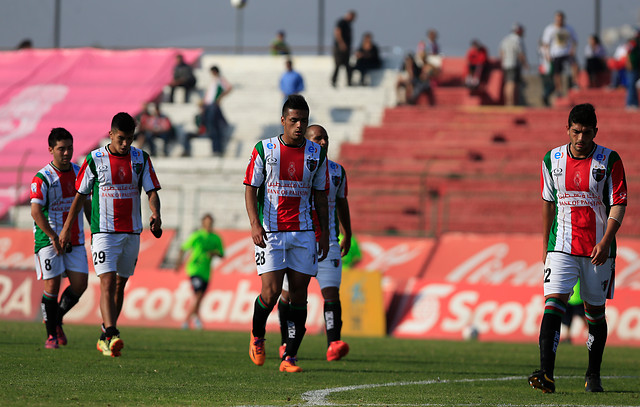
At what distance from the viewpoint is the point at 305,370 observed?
10508mm

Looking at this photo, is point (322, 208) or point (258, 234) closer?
point (258, 234)

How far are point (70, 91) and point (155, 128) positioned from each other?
5.72 metres

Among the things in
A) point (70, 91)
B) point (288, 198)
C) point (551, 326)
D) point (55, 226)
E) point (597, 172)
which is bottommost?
point (551, 326)

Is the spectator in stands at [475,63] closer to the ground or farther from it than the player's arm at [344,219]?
farther from it

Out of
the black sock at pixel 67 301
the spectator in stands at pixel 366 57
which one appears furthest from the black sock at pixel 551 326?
the spectator in stands at pixel 366 57

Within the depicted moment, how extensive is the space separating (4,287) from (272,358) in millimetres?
10660

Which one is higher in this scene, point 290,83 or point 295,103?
point 290,83

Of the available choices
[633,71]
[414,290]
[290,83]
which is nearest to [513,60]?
[633,71]

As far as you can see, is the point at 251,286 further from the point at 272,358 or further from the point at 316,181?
the point at 316,181

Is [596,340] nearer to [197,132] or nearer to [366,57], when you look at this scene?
[197,132]

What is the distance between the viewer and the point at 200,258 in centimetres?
1981

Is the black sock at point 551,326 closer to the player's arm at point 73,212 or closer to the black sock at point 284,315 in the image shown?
the black sock at point 284,315

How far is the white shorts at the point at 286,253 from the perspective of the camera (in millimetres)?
9766

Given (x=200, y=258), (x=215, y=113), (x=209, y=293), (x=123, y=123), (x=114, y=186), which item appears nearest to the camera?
(x=123, y=123)
